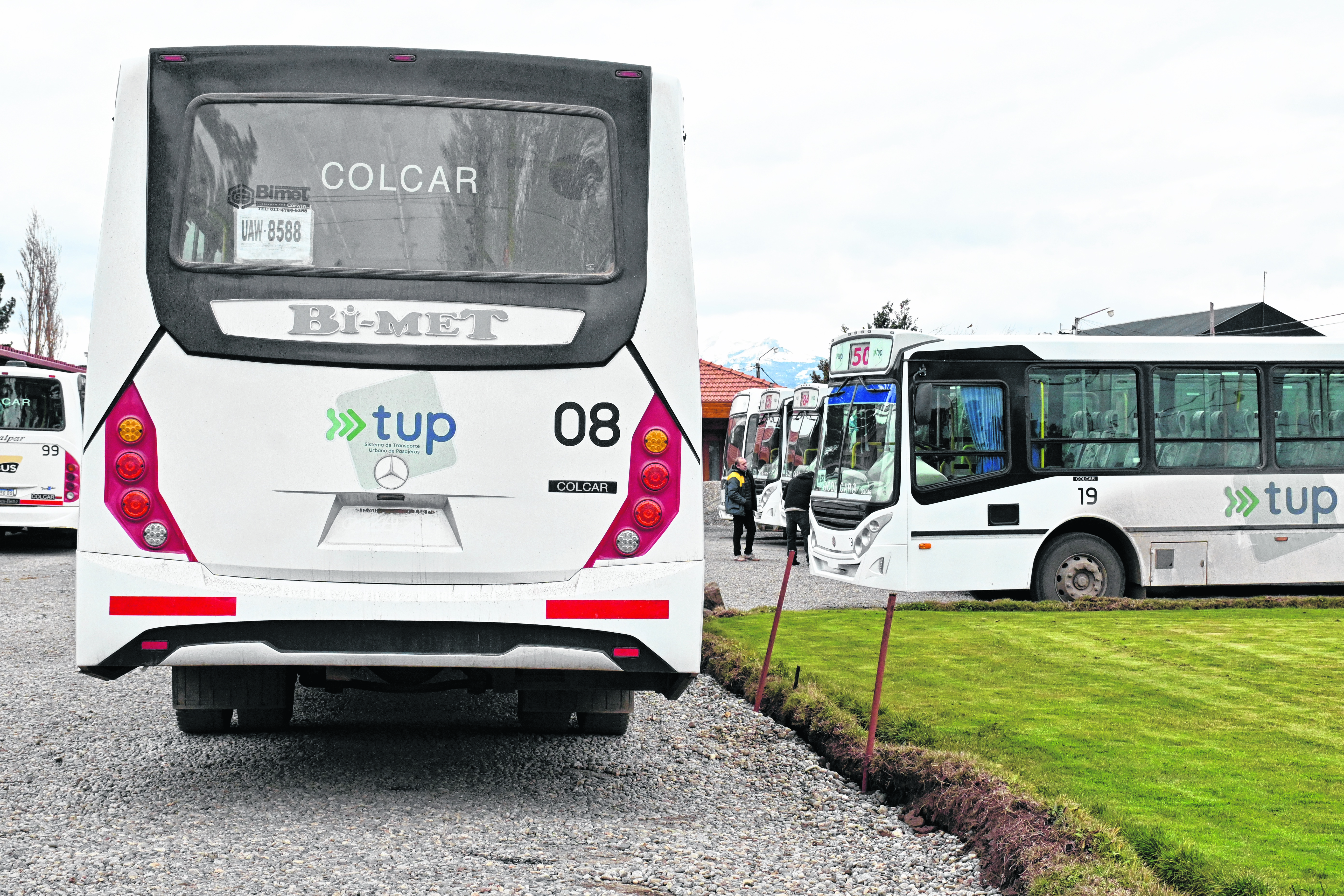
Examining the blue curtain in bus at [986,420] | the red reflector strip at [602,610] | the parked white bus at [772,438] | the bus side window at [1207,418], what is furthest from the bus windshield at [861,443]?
the red reflector strip at [602,610]

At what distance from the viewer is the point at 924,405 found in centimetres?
Result: 1333

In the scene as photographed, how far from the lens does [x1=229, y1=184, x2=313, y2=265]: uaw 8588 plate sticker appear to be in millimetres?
4977

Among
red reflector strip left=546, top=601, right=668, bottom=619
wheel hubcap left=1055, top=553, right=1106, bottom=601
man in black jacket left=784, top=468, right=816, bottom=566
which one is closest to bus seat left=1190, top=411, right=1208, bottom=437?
wheel hubcap left=1055, top=553, right=1106, bottom=601

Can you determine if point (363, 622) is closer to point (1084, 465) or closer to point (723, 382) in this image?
point (1084, 465)

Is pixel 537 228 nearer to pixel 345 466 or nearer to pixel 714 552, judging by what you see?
pixel 345 466

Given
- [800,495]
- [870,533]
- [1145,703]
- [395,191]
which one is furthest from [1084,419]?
[395,191]

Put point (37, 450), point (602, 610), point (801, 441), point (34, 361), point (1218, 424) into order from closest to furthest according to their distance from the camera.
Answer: point (602, 610) → point (1218, 424) → point (37, 450) → point (801, 441) → point (34, 361)

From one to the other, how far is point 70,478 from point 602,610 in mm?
17560

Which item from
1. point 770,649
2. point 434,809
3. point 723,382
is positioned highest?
point 723,382

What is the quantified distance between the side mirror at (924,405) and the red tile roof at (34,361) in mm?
19615

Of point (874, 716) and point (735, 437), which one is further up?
point (735, 437)

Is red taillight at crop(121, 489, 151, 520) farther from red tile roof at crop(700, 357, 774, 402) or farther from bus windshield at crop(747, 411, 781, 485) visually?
red tile roof at crop(700, 357, 774, 402)

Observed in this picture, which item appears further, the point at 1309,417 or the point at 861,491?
the point at 1309,417

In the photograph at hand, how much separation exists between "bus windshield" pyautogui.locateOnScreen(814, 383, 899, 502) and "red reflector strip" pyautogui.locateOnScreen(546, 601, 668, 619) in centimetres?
852
